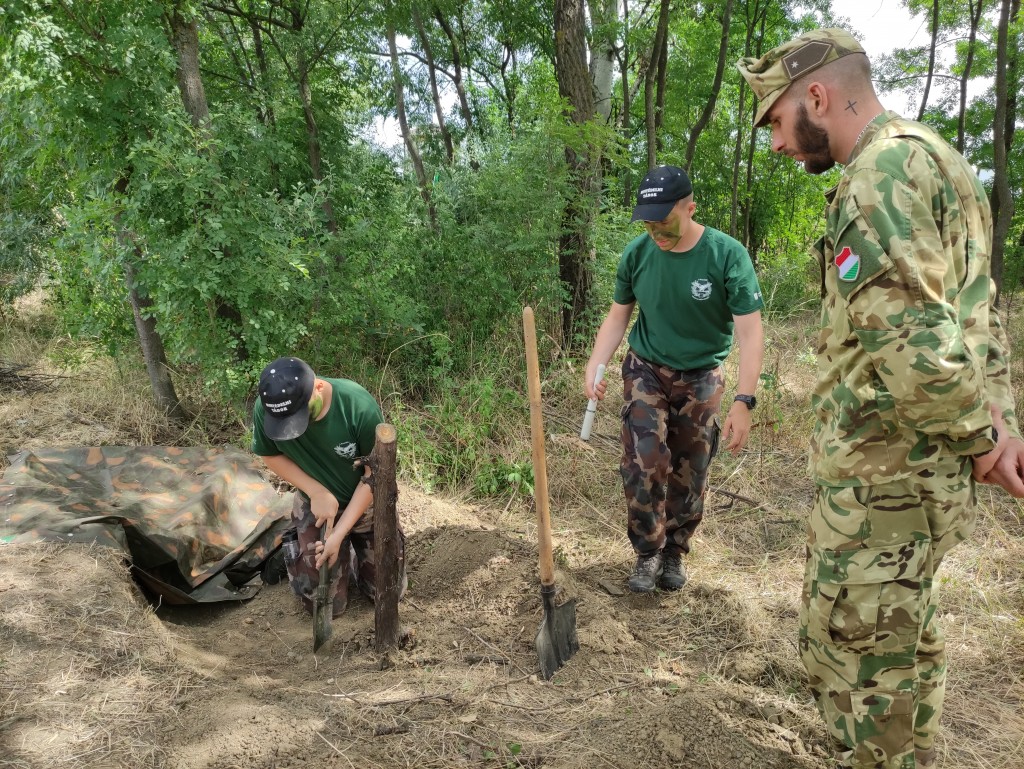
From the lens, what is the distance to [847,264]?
1.64 meters

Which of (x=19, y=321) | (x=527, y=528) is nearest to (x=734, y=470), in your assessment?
(x=527, y=528)

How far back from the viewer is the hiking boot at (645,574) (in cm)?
341

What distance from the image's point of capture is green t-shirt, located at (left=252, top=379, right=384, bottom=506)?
10.2 feet

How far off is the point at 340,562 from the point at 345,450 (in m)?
0.70

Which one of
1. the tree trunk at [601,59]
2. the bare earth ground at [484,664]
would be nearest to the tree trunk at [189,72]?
the bare earth ground at [484,664]

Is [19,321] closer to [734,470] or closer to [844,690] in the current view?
[734,470]

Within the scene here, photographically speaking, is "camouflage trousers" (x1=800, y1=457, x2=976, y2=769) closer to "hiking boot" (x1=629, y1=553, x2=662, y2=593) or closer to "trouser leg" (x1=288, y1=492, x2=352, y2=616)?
"hiking boot" (x1=629, y1=553, x2=662, y2=593)

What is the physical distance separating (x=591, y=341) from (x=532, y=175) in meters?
1.57

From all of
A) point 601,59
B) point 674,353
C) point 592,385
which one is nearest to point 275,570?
point 592,385

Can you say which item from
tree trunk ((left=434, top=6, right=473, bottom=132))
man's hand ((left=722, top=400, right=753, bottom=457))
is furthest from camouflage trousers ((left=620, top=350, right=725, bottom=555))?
tree trunk ((left=434, top=6, right=473, bottom=132))

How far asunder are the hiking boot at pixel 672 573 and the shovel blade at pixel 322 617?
1.71 metres

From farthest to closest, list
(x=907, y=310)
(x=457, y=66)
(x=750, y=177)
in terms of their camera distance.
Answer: (x=750, y=177) → (x=457, y=66) → (x=907, y=310)

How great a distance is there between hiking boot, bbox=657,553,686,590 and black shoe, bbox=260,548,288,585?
2259 mm

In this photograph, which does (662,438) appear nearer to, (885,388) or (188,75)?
(885,388)
